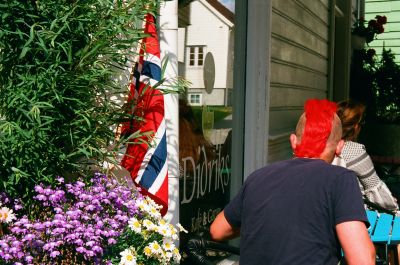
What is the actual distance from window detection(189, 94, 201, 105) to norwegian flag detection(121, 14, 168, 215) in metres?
1.51

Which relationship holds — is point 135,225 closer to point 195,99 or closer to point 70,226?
point 70,226

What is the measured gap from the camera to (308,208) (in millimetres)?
2309

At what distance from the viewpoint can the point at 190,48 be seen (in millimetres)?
4867

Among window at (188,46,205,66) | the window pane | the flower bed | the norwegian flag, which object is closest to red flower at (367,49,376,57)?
the window pane

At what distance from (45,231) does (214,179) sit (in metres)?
2.94

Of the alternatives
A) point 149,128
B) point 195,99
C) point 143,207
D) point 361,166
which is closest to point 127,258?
point 143,207

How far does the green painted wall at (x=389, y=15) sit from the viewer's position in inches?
568

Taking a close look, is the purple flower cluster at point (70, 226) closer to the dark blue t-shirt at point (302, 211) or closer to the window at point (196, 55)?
the dark blue t-shirt at point (302, 211)

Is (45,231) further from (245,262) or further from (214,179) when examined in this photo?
(214,179)

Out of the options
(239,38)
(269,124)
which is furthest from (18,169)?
(269,124)

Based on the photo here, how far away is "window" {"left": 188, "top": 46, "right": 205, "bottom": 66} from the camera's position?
488 cm

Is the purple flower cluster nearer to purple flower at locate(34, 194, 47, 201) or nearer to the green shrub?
purple flower at locate(34, 194, 47, 201)

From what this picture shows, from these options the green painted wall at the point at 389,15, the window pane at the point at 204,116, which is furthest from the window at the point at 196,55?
the green painted wall at the point at 389,15

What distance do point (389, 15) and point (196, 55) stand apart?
10645mm
